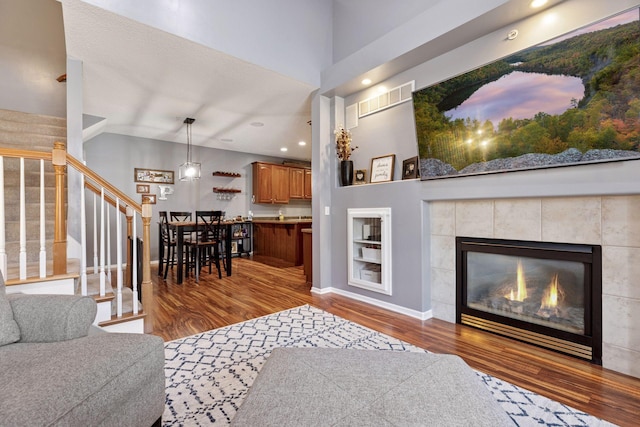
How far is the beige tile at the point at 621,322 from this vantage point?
72.1 inches

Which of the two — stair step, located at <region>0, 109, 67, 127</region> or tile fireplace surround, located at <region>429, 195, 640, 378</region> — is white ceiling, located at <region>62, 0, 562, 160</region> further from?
tile fireplace surround, located at <region>429, 195, 640, 378</region>

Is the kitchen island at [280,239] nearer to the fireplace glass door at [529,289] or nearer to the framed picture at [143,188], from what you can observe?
the framed picture at [143,188]

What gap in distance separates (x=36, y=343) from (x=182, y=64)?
109 inches

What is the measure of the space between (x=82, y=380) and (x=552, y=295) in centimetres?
285

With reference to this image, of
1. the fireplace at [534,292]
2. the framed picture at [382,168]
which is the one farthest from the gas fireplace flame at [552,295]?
the framed picture at [382,168]

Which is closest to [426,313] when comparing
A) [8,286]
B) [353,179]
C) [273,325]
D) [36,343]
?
[273,325]

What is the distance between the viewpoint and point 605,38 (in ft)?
5.67

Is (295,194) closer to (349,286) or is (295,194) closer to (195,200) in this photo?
(195,200)

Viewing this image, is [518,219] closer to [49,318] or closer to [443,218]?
[443,218]

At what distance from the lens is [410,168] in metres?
2.99

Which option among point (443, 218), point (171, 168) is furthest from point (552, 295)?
point (171, 168)

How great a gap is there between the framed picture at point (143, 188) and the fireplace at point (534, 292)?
18.9ft

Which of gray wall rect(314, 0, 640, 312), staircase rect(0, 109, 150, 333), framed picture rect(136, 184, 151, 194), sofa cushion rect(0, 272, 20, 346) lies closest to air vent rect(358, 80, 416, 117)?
gray wall rect(314, 0, 640, 312)

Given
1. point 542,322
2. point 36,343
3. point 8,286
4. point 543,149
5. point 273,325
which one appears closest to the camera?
point 36,343
